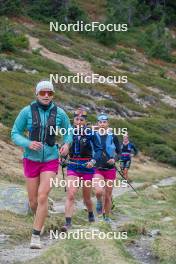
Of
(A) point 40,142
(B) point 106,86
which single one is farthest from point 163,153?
(A) point 40,142

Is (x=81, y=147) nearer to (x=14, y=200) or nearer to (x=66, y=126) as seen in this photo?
(x=66, y=126)

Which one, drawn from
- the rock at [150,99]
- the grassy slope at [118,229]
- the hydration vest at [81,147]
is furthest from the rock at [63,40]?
the hydration vest at [81,147]

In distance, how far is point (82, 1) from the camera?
85.9 metres

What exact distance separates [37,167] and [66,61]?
4455cm

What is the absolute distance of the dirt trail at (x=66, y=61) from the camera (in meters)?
50.5

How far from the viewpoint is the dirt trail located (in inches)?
1988

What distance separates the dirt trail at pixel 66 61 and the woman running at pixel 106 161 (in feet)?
126

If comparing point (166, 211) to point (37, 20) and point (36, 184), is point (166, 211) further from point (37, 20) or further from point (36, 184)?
point (37, 20)

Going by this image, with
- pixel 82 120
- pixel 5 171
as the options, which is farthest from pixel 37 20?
pixel 82 120

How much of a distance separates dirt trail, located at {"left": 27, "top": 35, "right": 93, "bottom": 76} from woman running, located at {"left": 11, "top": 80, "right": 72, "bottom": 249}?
41421 mm

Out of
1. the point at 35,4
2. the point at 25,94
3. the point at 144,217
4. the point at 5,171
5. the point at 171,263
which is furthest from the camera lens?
the point at 35,4

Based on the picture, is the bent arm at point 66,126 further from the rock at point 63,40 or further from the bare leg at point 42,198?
the rock at point 63,40

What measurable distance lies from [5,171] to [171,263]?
1164 cm

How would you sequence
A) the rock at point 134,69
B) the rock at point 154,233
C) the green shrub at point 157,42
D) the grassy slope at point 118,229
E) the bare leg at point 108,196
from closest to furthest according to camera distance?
the grassy slope at point 118,229, the rock at point 154,233, the bare leg at point 108,196, the rock at point 134,69, the green shrub at point 157,42
